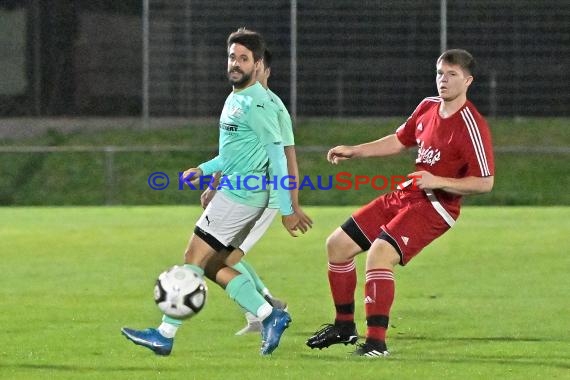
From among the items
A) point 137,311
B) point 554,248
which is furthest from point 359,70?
point 137,311

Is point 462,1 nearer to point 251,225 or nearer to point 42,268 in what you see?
point 42,268

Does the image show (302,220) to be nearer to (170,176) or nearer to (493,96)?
(170,176)

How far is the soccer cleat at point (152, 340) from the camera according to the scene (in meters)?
8.51

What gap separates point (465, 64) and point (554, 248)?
302 inches

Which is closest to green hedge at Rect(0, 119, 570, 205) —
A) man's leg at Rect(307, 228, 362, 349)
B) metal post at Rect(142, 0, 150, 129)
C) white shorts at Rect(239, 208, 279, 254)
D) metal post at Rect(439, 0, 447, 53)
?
metal post at Rect(142, 0, 150, 129)

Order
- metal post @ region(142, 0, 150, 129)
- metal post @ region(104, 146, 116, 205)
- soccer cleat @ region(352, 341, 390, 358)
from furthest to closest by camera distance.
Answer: metal post @ region(142, 0, 150, 129), metal post @ region(104, 146, 116, 205), soccer cleat @ region(352, 341, 390, 358)

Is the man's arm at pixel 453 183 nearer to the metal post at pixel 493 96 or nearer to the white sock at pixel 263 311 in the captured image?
the white sock at pixel 263 311

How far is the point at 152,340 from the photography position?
→ 8.54 metres

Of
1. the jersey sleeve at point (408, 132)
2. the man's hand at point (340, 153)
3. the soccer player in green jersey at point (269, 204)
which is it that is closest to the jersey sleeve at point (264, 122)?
the soccer player in green jersey at point (269, 204)

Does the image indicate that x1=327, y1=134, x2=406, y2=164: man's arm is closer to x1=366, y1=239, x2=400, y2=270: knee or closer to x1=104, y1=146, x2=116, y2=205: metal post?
x1=366, y1=239, x2=400, y2=270: knee

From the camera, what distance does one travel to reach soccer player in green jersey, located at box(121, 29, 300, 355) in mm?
8625

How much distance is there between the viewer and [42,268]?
14258 mm

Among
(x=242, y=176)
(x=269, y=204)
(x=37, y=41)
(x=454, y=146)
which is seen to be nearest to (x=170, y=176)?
(x=37, y=41)

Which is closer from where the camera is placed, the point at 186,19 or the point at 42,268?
the point at 42,268
